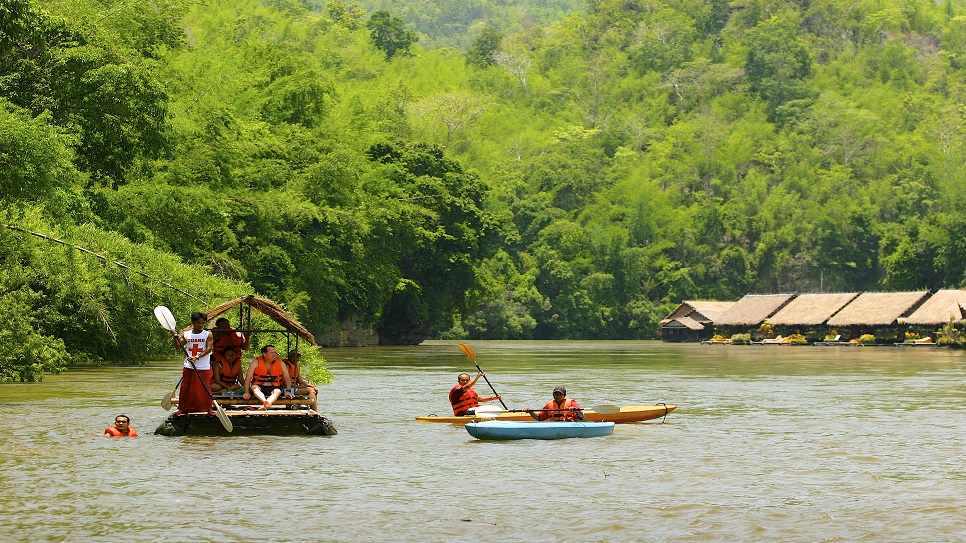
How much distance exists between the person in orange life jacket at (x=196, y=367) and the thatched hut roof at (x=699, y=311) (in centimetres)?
7491

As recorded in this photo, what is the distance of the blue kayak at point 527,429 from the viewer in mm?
22062

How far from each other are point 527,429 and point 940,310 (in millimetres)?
57522

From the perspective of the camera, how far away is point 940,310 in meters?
74.2

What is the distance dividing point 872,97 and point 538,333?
192 ft

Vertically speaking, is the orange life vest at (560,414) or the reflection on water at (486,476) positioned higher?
the orange life vest at (560,414)

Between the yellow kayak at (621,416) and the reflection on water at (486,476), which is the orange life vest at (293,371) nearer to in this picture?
the reflection on water at (486,476)

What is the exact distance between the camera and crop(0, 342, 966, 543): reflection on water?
1434cm

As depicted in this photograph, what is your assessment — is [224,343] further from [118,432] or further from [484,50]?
[484,50]

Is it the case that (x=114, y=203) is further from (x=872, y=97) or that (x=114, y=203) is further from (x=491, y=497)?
(x=872, y=97)

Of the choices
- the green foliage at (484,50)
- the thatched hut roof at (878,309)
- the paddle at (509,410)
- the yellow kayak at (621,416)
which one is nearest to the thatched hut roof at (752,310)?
the thatched hut roof at (878,309)

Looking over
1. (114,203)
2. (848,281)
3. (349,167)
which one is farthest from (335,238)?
(848,281)

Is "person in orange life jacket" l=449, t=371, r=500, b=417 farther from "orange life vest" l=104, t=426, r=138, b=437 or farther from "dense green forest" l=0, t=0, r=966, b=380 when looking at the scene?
"dense green forest" l=0, t=0, r=966, b=380

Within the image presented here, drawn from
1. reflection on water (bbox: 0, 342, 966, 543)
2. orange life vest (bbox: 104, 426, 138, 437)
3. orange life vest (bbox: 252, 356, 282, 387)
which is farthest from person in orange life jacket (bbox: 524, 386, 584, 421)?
orange life vest (bbox: 104, 426, 138, 437)

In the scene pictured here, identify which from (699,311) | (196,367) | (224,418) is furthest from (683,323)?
(224,418)
